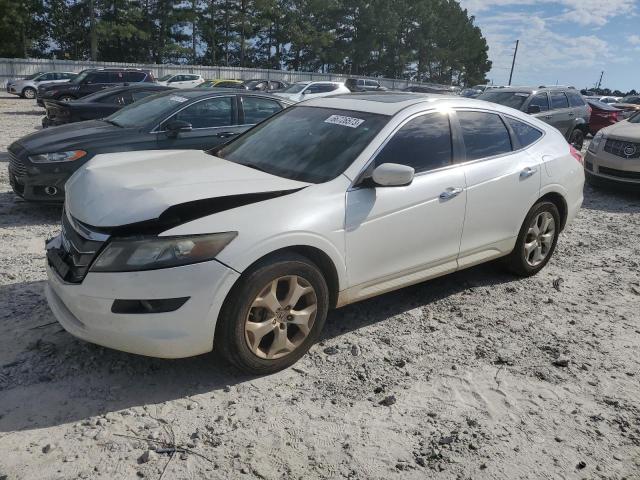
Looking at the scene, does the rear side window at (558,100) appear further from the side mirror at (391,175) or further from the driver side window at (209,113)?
the side mirror at (391,175)

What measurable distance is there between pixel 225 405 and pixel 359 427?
745 millimetres

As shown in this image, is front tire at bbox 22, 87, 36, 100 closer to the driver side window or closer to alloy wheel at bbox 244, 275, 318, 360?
the driver side window

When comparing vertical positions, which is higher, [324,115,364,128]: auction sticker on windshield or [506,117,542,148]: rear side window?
[324,115,364,128]: auction sticker on windshield

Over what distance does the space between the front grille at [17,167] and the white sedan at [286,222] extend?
99.0 inches

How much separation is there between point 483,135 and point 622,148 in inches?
236

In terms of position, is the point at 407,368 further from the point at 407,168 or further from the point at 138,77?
the point at 138,77

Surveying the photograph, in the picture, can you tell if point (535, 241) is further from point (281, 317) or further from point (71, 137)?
point (71, 137)

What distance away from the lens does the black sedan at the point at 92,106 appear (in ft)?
33.6

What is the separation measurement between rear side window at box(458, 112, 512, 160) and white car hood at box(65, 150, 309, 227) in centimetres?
160

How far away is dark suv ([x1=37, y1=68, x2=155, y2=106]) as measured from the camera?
20.9 meters

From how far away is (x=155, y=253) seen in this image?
113 inches

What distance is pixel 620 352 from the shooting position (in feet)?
12.6

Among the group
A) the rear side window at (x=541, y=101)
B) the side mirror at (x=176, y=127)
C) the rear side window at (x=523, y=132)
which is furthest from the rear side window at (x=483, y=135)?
the rear side window at (x=541, y=101)

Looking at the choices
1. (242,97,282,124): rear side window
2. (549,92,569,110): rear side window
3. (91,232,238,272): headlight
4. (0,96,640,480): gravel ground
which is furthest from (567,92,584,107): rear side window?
(91,232,238,272): headlight
